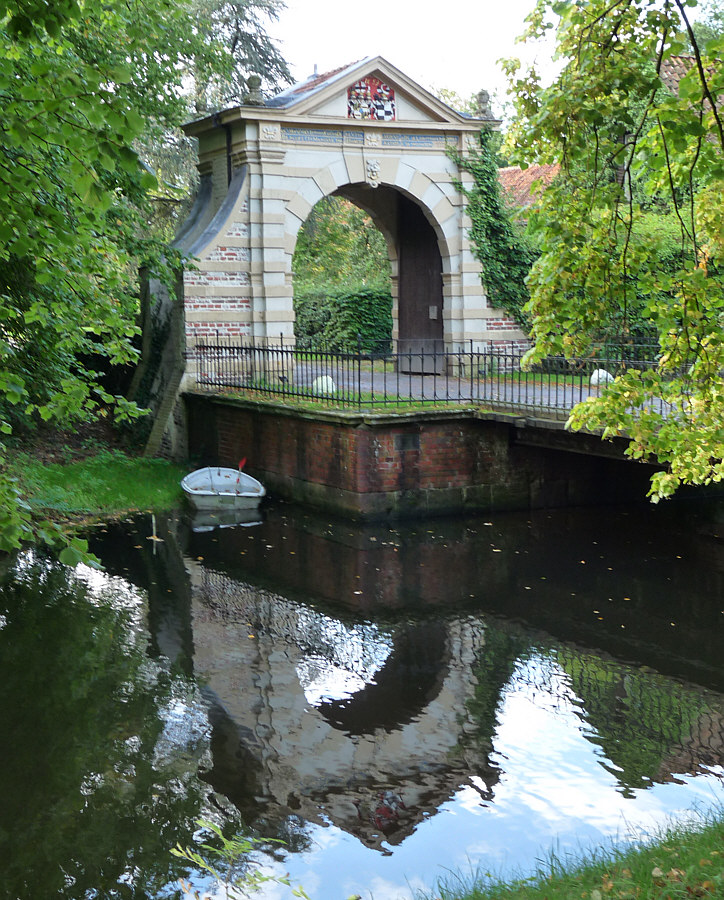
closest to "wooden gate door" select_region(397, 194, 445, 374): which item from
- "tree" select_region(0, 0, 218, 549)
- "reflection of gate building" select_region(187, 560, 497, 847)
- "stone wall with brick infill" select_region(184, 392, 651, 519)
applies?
"stone wall with brick infill" select_region(184, 392, 651, 519)

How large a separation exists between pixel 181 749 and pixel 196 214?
1482 centimetres

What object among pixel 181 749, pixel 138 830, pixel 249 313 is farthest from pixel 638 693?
pixel 249 313

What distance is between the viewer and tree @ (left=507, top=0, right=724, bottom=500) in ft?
18.9

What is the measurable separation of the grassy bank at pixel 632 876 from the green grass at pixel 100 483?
10.7 metres

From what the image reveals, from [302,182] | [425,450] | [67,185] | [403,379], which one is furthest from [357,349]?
[67,185]

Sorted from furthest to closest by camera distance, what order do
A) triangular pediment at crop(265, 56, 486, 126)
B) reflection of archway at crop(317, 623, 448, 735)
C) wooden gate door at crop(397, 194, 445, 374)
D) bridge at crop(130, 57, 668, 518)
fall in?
wooden gate door at crop(397, 194, 445, 374), triangular pediment at crop(265, 56, 486, 126), bridge at crop(130, 57, 668, 518), reflection of archway at crop(317, 623, 448, 735)

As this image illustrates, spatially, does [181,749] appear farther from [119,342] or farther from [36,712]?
[119,342]

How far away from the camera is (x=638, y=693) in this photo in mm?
8062

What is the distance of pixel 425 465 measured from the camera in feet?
48.4

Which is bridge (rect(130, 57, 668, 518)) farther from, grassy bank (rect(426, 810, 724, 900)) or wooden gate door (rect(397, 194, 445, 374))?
grassy bank (rect(426, 810, 724, 900))

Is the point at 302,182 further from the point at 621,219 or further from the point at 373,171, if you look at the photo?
the point at 621,219

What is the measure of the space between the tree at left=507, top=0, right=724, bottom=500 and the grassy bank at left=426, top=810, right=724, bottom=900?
6.63ft

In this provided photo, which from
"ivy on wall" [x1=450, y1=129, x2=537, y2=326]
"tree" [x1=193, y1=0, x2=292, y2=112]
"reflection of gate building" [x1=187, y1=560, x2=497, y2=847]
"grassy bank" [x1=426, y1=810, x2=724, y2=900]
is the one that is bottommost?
"reflection of gate building" [x1=187, y1=560, x2=497, y2=847]

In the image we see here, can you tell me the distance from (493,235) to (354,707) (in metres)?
14.8
